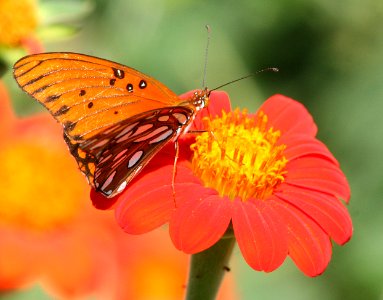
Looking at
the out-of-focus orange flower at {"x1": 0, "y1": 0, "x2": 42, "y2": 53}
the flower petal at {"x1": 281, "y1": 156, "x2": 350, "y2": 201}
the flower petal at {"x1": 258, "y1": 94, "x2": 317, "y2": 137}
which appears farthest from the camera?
the out-of-focus orange flower at {"x1": 0, "y1": 0, "x2": 42, "y2": 53}

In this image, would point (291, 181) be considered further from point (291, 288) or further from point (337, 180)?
point (291, 288)

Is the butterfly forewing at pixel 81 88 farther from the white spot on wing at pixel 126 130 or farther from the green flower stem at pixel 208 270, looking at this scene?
the green flower stem at pixel 208 270

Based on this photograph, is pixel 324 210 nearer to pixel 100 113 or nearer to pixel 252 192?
pixel 252 192

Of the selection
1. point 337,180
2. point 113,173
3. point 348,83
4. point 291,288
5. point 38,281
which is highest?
point 113,173

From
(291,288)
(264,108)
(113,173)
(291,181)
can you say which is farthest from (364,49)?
(113,173)

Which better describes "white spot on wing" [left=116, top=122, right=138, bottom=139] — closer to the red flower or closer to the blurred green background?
the red flower

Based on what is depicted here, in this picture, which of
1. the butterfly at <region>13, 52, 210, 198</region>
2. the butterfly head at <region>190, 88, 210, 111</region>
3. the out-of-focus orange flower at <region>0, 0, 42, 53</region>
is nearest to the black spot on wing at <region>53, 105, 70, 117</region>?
the butterfly at <region>13, 52, 210, 198</region>
